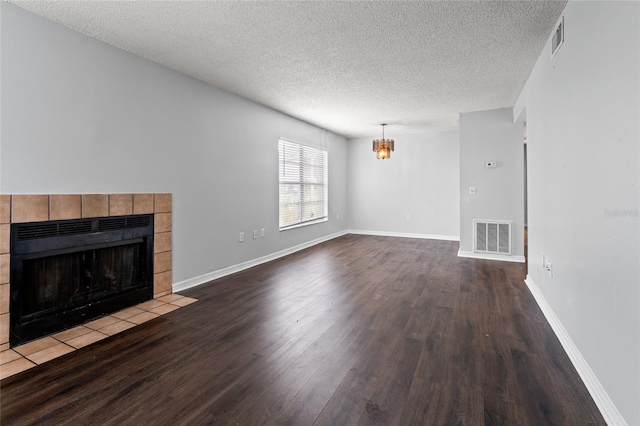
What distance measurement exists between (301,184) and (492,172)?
3.38m

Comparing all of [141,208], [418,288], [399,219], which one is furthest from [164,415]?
[399,219]

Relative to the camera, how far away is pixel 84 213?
269cm

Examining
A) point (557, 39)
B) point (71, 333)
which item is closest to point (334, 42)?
point (557, 39)

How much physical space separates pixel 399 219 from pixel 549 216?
193 inches

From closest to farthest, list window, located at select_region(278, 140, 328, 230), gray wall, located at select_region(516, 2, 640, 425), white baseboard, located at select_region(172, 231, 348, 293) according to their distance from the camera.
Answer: gray wall, located at select_region(516, 2, 640, 425)
white baseboard, located at select_region(172, 231, 348, 293)
window, located at select_region(278, 140, 328, 230)

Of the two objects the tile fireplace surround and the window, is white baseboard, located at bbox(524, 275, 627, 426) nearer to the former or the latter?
the tile fireplace surround

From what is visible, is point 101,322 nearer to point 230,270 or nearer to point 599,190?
point 230,270

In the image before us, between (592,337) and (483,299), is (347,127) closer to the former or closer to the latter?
(483,299)

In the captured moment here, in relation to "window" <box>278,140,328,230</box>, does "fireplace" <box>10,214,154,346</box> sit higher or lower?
lower

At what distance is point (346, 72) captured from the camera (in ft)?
11.5

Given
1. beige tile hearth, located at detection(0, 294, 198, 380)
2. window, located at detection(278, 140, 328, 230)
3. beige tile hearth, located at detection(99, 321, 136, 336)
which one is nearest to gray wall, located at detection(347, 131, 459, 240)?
window, located at detection(278, 140, 328, 230)

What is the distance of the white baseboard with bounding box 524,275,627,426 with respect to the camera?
148 centimetres

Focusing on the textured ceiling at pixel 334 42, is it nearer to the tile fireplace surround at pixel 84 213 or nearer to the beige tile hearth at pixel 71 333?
the tile fireplace surround at pixel 84 213

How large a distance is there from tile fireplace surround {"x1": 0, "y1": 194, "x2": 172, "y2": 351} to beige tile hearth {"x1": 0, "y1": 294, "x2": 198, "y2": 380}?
0.54ft
